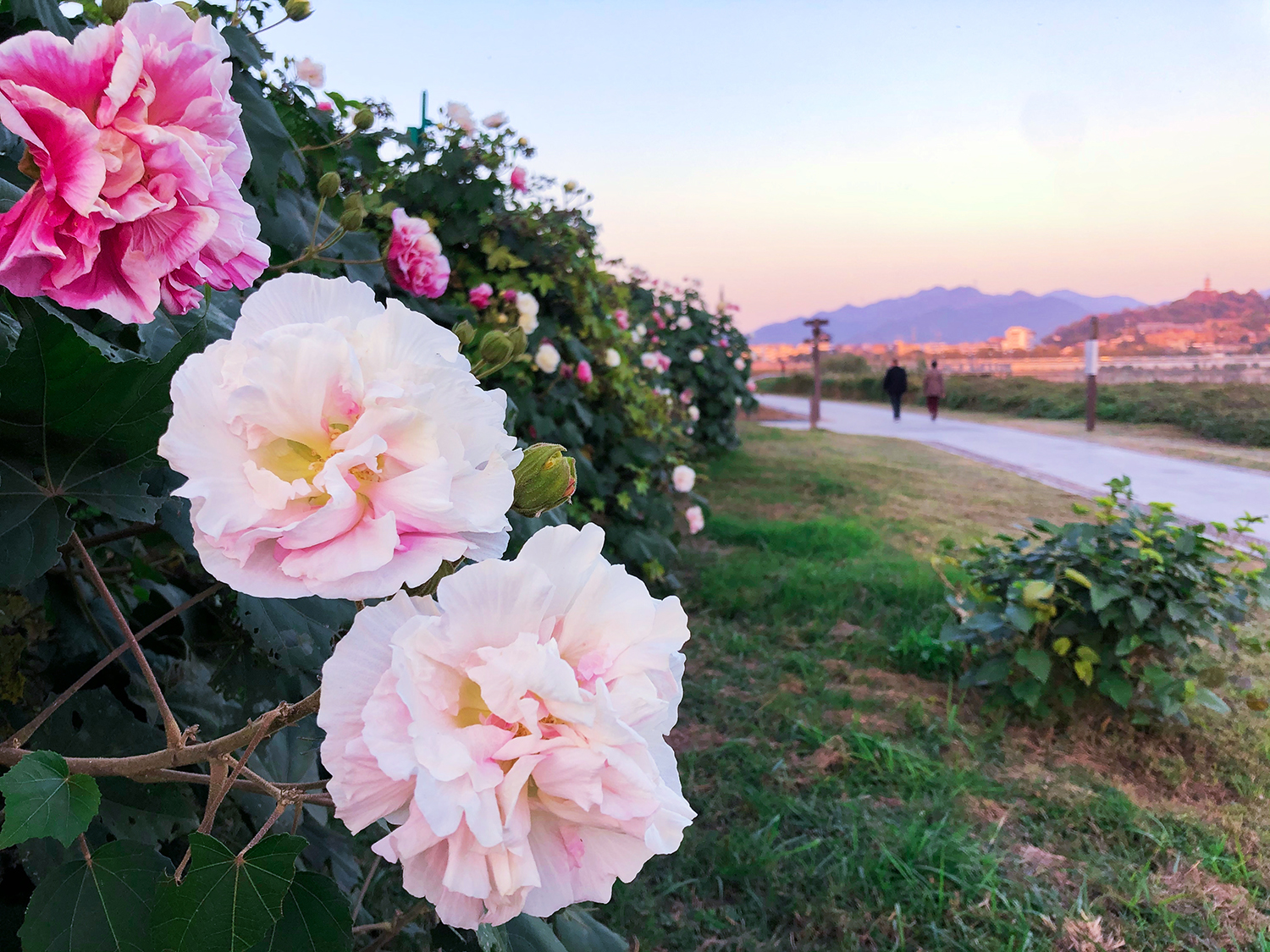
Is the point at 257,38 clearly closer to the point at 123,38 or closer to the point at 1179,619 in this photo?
the point at 123,38

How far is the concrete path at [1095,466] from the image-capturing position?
20.8ft

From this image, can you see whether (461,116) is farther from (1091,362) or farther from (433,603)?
(1091,362)

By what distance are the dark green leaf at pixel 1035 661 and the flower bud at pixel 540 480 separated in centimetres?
242

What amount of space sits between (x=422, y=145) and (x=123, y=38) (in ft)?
8.04

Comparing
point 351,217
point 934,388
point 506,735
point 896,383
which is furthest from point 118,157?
point 896,383

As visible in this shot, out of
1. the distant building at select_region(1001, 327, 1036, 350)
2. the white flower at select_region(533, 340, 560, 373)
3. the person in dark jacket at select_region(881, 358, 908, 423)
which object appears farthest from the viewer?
the distant building at select_region(1001, 327, 1036, 350)

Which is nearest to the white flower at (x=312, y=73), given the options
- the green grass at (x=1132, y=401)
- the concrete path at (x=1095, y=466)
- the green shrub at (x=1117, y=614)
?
the green shrub at (x=1117, y=614)

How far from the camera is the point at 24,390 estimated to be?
47 cm

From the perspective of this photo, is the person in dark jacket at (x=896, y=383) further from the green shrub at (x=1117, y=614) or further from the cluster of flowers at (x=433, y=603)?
the cluster of flowers at (x=433, y=603)

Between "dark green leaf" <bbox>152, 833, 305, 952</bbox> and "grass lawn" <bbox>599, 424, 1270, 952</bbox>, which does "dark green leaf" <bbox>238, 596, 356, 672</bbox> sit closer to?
"dark green leaf" <bbox>152, 833, 305, 952</bbox>

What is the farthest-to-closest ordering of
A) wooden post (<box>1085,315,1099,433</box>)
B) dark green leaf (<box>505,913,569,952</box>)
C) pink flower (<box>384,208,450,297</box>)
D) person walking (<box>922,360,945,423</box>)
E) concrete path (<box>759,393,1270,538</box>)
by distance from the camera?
person walking (<box>922,360,945,423</box>) → wooden post (<box>1085,315,1099,433</box>) → concrete path (<box>759,393,1270,538</box>) → pink flower (<box>384,208,450,297</box>) → dark green leaf (<box>505,913,569,952</box>)

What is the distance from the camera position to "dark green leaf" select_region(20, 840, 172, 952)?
482 millimetres

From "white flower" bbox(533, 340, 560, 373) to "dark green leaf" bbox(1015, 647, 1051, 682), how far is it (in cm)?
168

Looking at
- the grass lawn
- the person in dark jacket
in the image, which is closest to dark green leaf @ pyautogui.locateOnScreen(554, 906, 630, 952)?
the grass lawn
